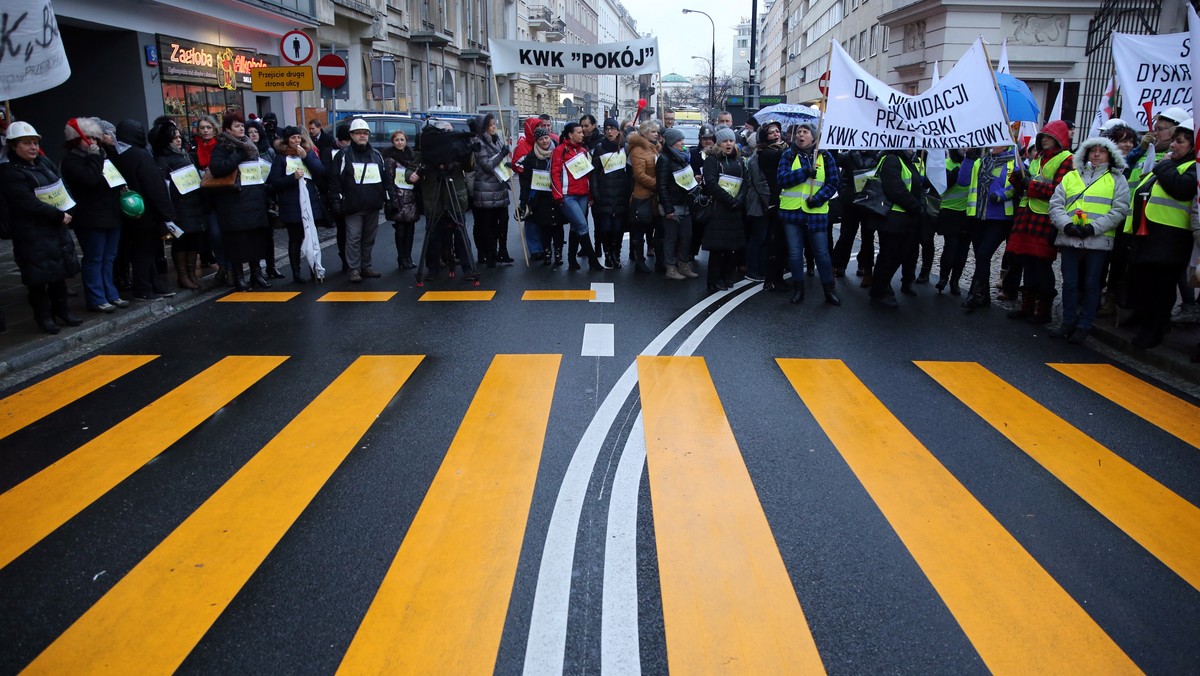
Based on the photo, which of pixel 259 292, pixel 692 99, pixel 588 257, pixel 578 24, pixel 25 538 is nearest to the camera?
pixel 25 538

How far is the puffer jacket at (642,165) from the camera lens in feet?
37.0

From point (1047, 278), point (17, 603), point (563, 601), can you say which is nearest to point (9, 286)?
point (17, 603)

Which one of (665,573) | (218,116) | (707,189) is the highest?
(218,116)

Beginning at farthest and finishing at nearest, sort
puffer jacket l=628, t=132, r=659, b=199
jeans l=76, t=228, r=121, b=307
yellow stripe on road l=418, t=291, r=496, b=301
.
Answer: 1. puffer jacket l=628, t=132, r=659, b=199
2. yellow stripe on road l=418, t=291, r=496, b=301
3. jeans l=76, t=228, r=121, b=307

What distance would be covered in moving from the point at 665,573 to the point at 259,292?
26.6 feet

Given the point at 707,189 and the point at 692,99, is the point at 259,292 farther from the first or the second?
the point at 692,99

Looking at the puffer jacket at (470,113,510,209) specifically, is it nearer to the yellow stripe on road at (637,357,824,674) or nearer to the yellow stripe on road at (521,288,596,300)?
the yellow stripe on road at (521,288,596,300)

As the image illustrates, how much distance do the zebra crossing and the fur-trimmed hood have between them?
1974 millimetres

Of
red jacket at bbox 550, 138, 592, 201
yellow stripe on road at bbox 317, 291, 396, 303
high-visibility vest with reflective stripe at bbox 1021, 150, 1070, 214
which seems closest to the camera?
high-visibility vest with reflective stripe at bbox 1021, 150, 1070, 214

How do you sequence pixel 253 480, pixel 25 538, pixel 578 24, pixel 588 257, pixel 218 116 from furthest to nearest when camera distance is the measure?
1. pixel 578 24
2. pixel 218 116
3. pixel 588 257
4. pixel 253 480
5. pixel 25 538

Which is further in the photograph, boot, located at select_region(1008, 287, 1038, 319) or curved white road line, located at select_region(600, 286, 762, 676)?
boot, located at select_region(1008, 287, 1038, 319)

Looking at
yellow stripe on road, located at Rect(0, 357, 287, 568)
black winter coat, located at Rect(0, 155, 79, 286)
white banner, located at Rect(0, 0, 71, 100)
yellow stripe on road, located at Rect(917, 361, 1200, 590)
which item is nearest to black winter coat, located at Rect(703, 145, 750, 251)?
yellow stripe on road, located at Rect(917, 361, 1200, 590)

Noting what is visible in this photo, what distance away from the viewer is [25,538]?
4258 mm

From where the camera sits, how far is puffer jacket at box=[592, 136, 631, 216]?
37.9ft
